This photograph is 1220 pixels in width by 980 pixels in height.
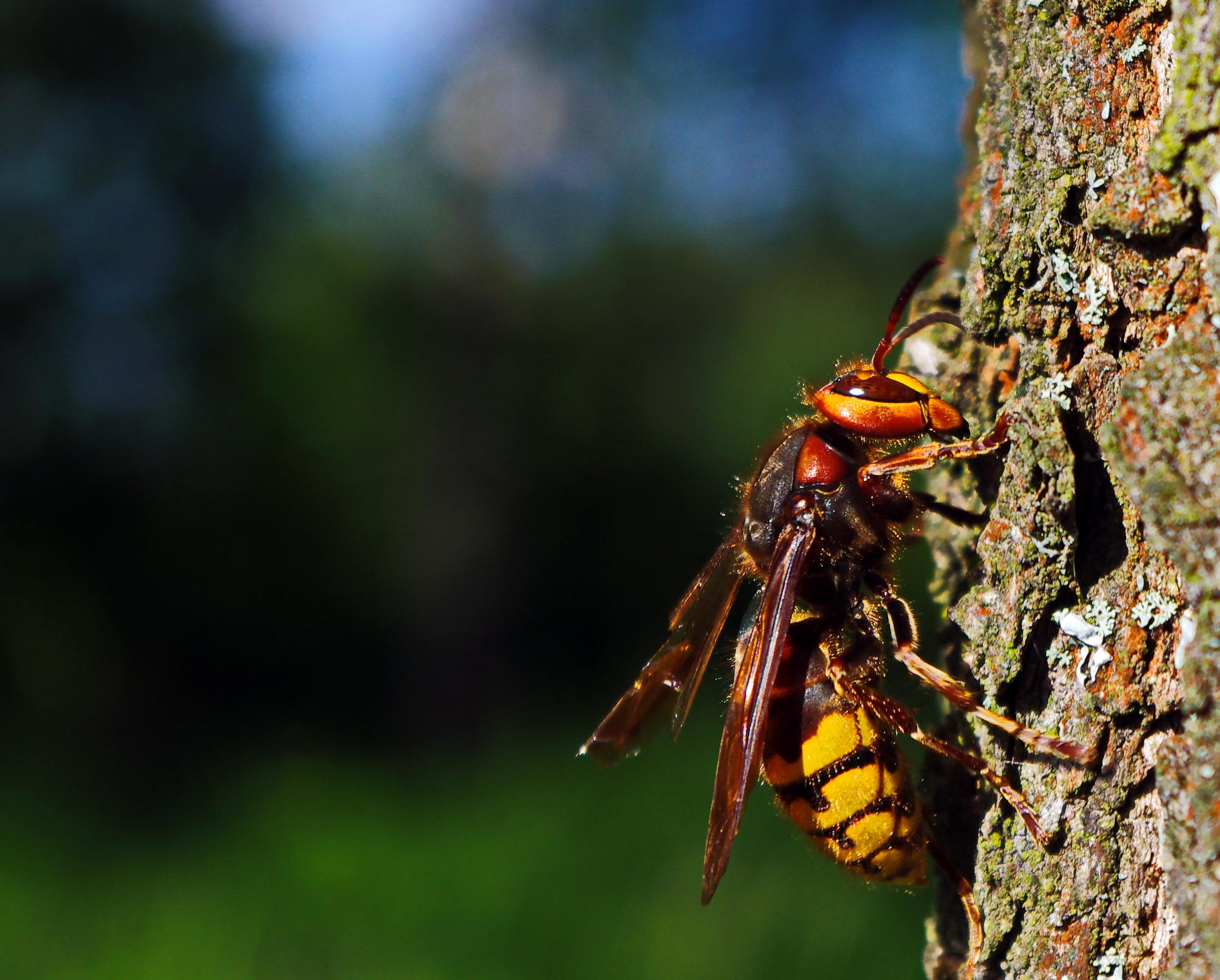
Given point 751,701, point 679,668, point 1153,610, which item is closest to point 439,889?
point 679,668

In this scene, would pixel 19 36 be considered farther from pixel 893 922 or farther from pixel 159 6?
pixel 893 922

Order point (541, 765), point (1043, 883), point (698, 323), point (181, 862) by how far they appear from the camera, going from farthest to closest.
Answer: point (698, 323)
point (541, 765)
point (181, 862)
point (1043, 883)

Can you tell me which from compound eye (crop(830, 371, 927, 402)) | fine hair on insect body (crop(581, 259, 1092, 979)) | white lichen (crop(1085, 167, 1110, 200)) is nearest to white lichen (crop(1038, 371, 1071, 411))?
fine hair on insect body (crop(581, 259, 1092, 979))

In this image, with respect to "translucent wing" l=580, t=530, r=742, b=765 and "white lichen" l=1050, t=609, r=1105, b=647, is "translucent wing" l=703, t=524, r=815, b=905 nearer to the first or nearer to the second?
"translucent wing" l=580, t=530, r=742, b=765

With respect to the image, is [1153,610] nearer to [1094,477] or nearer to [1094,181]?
[1094,477]

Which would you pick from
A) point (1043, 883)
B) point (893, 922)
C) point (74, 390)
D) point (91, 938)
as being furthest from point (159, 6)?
point (1043, 883)

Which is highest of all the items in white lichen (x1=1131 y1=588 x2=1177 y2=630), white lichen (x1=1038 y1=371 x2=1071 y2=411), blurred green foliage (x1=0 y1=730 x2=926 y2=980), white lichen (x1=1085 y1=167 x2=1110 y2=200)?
white lichen (x1=1085 y1=167 x2=1110 y2=200)
